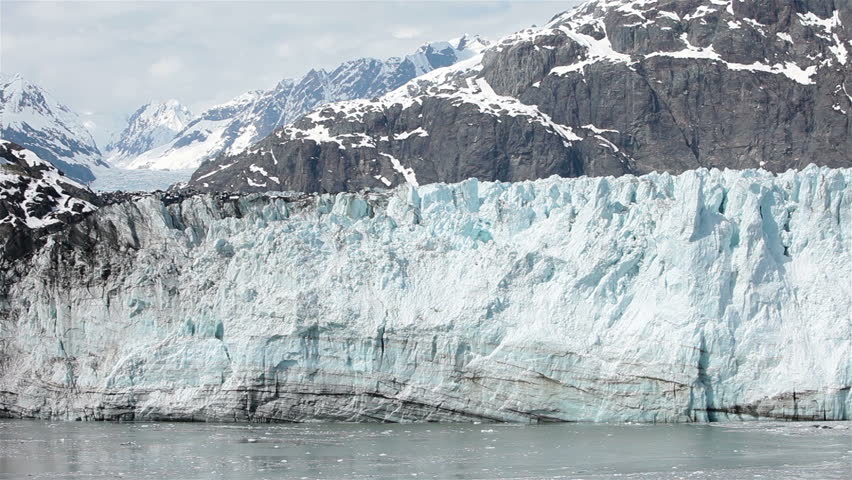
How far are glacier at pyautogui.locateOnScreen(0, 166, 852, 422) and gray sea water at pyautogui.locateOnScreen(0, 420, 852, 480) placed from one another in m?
0.99

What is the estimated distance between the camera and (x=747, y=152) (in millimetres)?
135750

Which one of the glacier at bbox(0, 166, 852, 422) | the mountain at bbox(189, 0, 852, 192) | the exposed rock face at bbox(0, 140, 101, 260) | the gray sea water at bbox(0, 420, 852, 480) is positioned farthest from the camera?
the mountain at bbox(189, 0, 852, 192)

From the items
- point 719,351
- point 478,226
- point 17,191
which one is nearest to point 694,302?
point 719,351

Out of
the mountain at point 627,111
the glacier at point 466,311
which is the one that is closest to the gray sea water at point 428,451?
the glacier at point 466,311

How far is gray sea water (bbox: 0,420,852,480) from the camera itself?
30.1 m

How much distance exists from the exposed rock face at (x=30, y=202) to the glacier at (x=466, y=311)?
5.10 metres

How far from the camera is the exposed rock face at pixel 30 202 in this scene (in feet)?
160

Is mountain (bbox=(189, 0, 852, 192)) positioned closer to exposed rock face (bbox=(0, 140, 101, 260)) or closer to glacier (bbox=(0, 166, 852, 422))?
exposed rock face (bbox=(0, 140, 101, 260))

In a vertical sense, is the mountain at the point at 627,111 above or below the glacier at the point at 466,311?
above

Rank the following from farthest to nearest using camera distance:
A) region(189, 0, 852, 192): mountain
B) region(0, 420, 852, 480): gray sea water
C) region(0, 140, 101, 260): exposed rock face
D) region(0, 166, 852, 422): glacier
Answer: region(189, 0, 852, 192): mountain
region(0, 140, 101, 260): exposed rock face
region(0, 166, 852, 422): glacier
region(0, 420, 852, 480): gray sea water

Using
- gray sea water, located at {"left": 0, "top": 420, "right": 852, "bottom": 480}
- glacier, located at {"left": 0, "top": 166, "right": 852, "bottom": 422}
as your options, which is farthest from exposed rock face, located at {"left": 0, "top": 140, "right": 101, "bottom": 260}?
gray sea water, located at {"left": 0, "top": 420, "right": 852, "bottom": 480}

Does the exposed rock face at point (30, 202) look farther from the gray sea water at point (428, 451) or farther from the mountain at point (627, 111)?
the mountain at point (627, 111)

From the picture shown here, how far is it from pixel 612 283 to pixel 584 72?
108 meters

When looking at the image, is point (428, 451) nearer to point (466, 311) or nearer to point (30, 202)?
point (466, 311)
